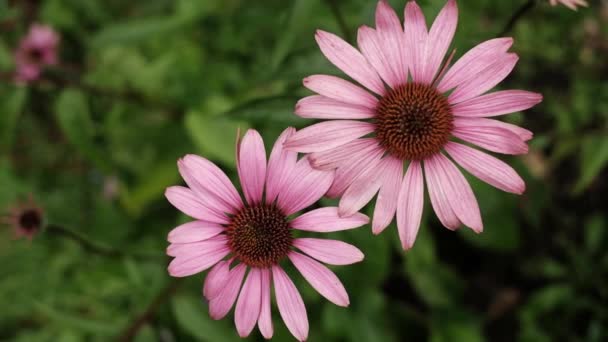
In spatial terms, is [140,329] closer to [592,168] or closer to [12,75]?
[12,75]

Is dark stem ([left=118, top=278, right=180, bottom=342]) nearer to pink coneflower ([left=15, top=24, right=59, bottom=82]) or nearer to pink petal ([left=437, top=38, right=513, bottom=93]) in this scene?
pink coneflower ([left=15, top=24, right=59, bottom=82])

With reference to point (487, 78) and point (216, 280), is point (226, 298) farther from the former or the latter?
point (487, 78)

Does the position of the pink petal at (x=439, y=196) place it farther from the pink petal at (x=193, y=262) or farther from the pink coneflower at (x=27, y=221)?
the pink coneflower at (x=27, y=221)

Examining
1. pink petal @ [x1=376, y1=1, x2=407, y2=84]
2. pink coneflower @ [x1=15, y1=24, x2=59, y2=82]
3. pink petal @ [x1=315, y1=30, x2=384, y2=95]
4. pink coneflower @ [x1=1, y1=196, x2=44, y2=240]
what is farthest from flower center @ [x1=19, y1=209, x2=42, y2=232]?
pink petal @ [x1=376, y1=1, x2=407, y2=84]

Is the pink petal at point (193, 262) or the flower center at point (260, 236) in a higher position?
the flower center at point (260, 236)

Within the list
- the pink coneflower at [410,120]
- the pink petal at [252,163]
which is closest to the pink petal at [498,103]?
the pink coneflower at [410,120]

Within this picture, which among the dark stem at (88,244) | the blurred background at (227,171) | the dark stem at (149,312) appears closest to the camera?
the dark stem at (88,244)
